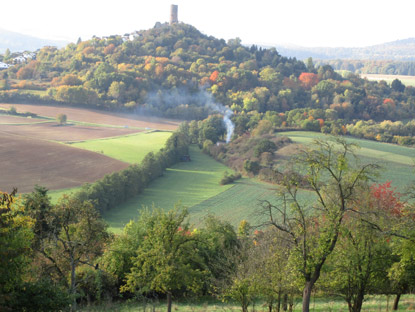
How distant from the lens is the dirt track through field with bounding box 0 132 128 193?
1874 inches

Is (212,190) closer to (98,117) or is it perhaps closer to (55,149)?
(55,149)

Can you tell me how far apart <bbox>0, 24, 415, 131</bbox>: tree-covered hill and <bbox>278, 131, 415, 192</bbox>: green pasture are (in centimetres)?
1396

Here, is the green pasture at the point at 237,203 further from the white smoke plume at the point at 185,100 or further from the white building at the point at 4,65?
the white building at the point at 4,65

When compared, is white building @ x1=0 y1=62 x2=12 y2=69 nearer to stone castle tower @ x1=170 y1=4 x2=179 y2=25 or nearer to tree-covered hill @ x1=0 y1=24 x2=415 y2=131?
tree-covered hill @ x1=0 y1=24 x2=415 y2=131

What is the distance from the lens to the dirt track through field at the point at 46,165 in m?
47.6

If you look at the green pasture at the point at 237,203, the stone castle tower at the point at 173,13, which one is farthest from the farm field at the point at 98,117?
the stone castle tower at the point at 173,13

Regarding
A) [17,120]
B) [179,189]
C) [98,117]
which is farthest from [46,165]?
[98,117]

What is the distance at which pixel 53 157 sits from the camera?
55719 millimetres

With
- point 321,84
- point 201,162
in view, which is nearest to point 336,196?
point 201,162

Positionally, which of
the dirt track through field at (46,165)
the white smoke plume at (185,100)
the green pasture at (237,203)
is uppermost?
the white smoke plume at (185,100)

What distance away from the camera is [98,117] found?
302 ft

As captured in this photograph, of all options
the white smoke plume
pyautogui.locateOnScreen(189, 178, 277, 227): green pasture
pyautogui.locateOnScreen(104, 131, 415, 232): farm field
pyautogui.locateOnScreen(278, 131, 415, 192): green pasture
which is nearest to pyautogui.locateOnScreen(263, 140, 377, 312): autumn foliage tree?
pyautogui.locateOnScreen(104, 131, 415, 232): farm field

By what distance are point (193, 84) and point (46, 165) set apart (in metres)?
80.6

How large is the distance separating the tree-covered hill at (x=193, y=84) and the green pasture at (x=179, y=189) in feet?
78.1
